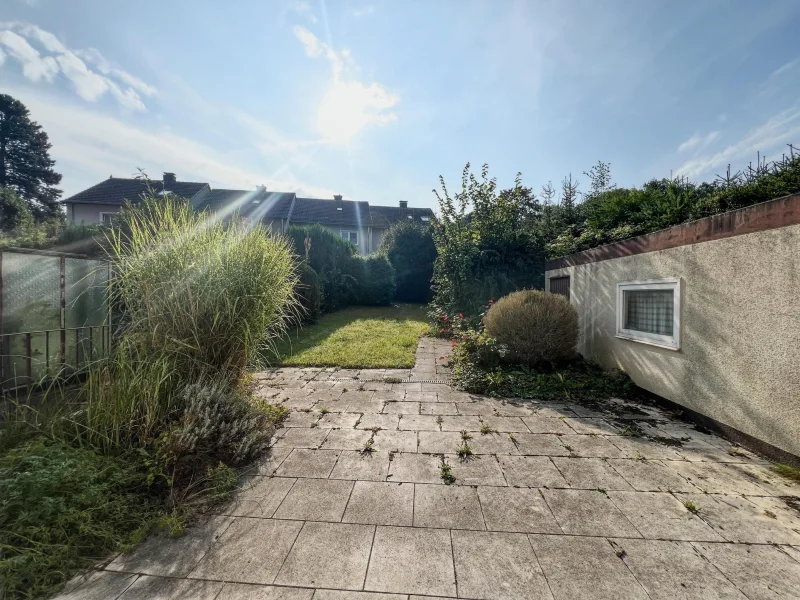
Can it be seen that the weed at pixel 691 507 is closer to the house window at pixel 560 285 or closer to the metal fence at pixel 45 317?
the metal fence at pixel 45 317

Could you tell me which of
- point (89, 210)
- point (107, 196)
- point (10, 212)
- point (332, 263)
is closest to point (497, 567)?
point (332, 263)

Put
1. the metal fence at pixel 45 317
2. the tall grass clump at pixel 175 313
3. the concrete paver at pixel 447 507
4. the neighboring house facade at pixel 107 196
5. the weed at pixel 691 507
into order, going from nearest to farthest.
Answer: the concrete paver at pixel 447 507
the weed at pixel 691 507
the tall grass clump at pixel 175 313
the metal fence at pixel 45 317
the neighboring house facade at pixel 107 196

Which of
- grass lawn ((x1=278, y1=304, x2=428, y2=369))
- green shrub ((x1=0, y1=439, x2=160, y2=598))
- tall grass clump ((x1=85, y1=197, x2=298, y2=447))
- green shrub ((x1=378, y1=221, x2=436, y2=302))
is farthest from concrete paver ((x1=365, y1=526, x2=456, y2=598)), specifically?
green shrub ((x1=378, y1=221, x2=436, y2=302))

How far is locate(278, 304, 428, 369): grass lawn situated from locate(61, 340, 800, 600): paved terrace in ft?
9.31

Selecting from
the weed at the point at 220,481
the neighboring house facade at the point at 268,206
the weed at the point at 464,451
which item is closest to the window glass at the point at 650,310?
the weed at the point at 464,451

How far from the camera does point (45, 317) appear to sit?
3.48 m

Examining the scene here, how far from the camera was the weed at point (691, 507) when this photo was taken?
216 centimetres

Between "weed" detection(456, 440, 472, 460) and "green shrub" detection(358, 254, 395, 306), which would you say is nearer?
"weed" detection(456, 440, 472, 460)

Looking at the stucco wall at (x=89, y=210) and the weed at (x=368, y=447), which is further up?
the stucco wall at (x=89, y=210)

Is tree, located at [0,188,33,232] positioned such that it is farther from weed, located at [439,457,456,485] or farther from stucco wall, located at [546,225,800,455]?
stucco wall, located at [546,225,800,455]

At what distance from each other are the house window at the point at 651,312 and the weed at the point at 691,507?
2201 millimetres

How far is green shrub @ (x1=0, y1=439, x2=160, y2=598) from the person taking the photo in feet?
5.26

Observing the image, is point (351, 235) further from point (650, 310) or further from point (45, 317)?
point (650, 310)

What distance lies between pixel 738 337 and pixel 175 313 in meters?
5.42
